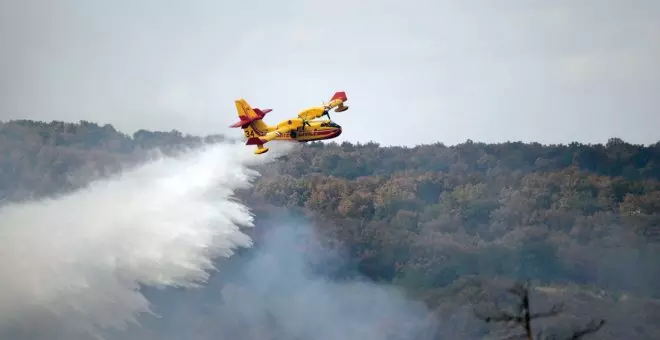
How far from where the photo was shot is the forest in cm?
7169

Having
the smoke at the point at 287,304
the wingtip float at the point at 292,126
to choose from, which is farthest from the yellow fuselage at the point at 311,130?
the smoke at the point at 287,304

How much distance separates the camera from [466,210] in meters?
95.1

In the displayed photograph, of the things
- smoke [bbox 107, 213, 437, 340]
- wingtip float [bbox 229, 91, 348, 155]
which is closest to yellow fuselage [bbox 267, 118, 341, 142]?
wingtip float [bbox 229, 91, 348, 155]

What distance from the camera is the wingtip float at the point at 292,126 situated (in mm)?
66500

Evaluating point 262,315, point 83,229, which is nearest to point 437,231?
point 262,315

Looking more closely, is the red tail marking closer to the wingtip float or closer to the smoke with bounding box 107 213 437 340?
the wingtip float

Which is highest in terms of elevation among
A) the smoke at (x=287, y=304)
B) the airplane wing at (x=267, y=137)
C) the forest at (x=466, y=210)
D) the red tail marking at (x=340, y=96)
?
the red tail marking at (x=340, y=96)

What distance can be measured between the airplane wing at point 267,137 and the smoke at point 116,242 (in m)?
2.80

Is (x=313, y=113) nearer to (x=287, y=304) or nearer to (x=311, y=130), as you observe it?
(x=311, y=130)

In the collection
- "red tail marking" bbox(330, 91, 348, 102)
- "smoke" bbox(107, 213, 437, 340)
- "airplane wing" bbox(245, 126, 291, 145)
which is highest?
"red tail marking" bbox(330, 91, 348, 102)

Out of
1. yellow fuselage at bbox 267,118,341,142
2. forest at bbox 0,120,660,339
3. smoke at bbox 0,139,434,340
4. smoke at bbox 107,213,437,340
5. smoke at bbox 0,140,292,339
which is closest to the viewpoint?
smoke at bbox 0,140,292,339

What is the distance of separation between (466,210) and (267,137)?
102 ft

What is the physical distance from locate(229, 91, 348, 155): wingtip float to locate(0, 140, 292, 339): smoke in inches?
105

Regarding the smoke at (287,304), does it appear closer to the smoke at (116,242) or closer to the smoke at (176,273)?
the smoke at (176,273)
